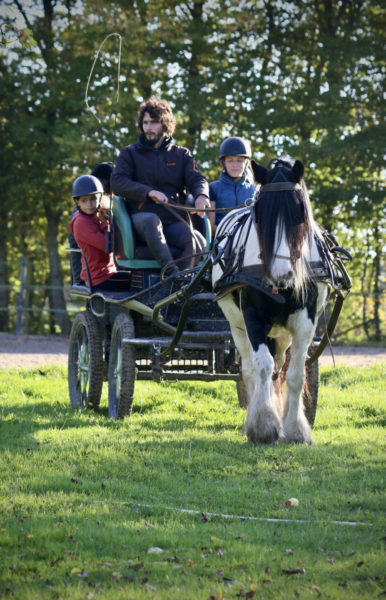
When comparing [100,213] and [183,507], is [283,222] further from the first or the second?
[100,213]

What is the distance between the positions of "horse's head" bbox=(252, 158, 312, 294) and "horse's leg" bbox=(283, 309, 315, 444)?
34 cm

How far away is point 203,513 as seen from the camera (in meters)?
4.37

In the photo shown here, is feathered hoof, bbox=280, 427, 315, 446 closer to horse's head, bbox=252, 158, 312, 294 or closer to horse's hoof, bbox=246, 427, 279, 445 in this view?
horse's hoof, bbox=246, 427, 279, 445

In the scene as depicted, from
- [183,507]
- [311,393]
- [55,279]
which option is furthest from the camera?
[55,279]

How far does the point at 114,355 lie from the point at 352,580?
4.57 meters

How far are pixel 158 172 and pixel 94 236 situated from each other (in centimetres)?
88

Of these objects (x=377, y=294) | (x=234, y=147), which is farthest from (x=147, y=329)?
(x=377, y=294)

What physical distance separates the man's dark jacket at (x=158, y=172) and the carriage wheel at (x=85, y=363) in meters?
1.22

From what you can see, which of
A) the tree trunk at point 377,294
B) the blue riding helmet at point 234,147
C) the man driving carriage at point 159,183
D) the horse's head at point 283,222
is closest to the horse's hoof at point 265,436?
the horse's head at point 283,222

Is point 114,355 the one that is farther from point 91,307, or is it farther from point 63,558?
point 63,558

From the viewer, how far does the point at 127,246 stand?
759cm

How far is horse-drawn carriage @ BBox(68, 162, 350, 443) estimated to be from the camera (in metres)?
6.08

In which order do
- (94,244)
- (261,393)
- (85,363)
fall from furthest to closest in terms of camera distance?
(85,363) < (94,244) < (261,393)

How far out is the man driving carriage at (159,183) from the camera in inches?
296
